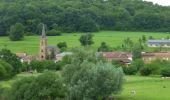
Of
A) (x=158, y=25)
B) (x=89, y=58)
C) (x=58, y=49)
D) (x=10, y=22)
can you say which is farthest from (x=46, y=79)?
(x=158, y=25)

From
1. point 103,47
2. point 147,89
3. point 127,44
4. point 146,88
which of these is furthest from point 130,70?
point 127,44

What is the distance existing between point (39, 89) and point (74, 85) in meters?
3.40

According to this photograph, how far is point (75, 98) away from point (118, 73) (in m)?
5.25

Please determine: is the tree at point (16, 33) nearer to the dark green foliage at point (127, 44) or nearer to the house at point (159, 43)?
the dark green foliage at point (127, 44)

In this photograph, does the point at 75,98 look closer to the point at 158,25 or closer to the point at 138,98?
the point at 138,98

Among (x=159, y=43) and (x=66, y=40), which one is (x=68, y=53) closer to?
(x=66, y=40)

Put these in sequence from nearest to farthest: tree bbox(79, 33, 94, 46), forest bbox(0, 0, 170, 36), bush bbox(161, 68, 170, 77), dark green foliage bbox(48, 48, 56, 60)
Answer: bush bbox(161, 68, 170, 77) → dark green foliage bbox(48, 48, 56, 60) → tree bbox(79, 33, 94, 46) → forest bbox(0, 0, 170, 36)

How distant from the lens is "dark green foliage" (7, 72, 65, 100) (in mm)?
56062

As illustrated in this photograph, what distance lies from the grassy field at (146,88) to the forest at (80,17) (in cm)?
6536

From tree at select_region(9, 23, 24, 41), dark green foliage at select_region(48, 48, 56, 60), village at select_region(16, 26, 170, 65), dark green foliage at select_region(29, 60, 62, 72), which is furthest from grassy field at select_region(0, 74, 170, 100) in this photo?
tree at select_region(9, 23, 24, 41)

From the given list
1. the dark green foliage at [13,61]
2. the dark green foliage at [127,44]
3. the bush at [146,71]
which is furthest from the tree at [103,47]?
the bush at [146,71]

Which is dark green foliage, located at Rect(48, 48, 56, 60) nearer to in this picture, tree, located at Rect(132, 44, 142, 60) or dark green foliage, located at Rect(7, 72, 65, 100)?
tree, located at Rect(132, 44, 142, 60)

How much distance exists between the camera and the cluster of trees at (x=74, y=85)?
5559cm

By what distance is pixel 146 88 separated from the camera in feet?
216
